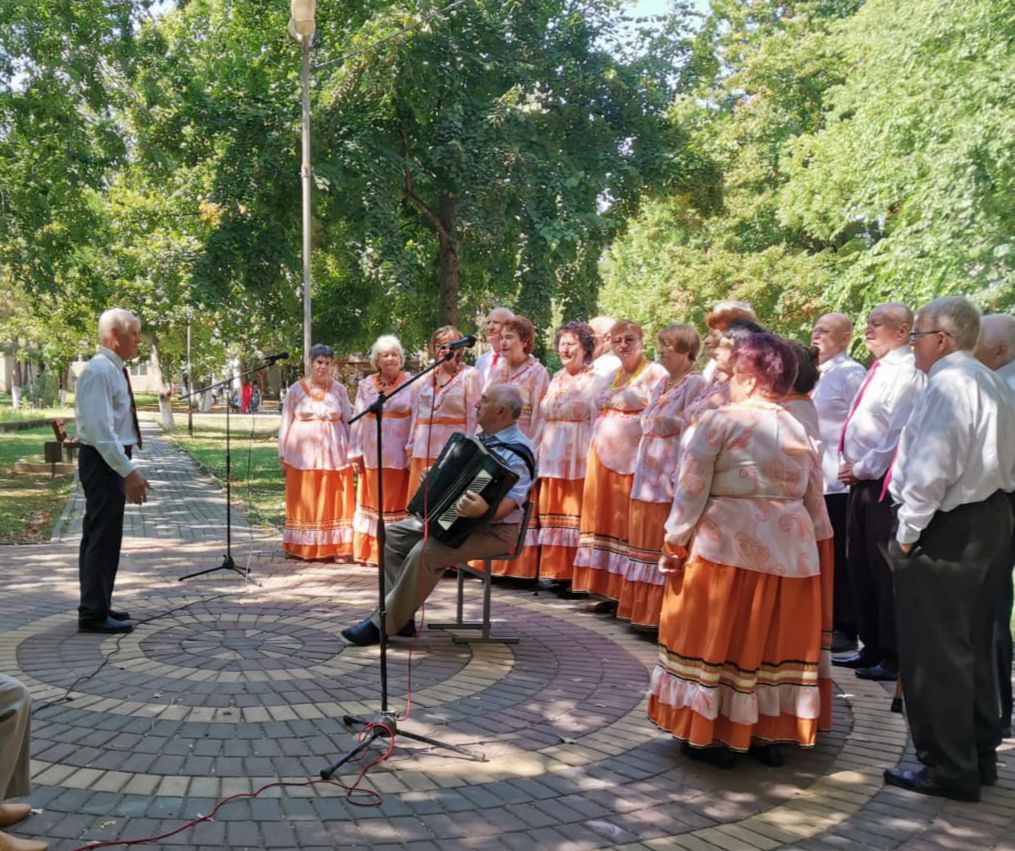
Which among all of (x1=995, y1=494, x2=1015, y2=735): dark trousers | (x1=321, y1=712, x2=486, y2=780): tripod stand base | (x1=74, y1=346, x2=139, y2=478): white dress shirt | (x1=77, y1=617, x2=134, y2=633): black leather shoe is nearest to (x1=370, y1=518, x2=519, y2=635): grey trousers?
(x1=321, y1=712, x2=486, y2=780): tripod stand base

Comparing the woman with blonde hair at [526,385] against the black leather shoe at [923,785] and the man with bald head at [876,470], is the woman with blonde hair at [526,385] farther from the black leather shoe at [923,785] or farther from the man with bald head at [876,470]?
the black leather shoe at [923,785]

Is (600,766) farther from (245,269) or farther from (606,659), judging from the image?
(245,269)

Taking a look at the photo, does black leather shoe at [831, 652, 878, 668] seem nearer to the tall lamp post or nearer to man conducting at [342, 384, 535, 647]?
man conducting at [342, 384, 535, 647]

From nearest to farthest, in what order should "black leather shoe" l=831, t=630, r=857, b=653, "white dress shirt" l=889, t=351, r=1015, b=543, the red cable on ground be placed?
the red cable on ground < "white dress shirt" l=889, t=351, r=1015, b=543 < "black leather shoe" l=831, t=630, r=857, b=653

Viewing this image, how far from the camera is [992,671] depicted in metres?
4.09

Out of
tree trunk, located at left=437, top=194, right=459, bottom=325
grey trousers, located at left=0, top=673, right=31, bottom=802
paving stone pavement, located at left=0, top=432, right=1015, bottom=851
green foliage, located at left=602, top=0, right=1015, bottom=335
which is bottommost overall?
paving stone pavement, located at left=0, top=432, right=1015, bottom=851

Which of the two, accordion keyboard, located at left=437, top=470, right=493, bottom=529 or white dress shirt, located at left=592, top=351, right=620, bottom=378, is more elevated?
white dress shirt, located at left=592, top=351, right=620, bottom=378

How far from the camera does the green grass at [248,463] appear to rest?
13.0 meters

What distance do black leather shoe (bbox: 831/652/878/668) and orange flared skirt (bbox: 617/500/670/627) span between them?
1236 mm

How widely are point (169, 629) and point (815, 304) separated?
21.5m

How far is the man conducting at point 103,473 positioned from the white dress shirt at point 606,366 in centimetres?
364

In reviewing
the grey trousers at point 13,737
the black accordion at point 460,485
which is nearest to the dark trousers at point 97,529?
the black accordion at point 460,485

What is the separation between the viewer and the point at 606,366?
7582 millimetres

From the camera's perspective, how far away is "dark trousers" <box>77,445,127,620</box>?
5.96 m
